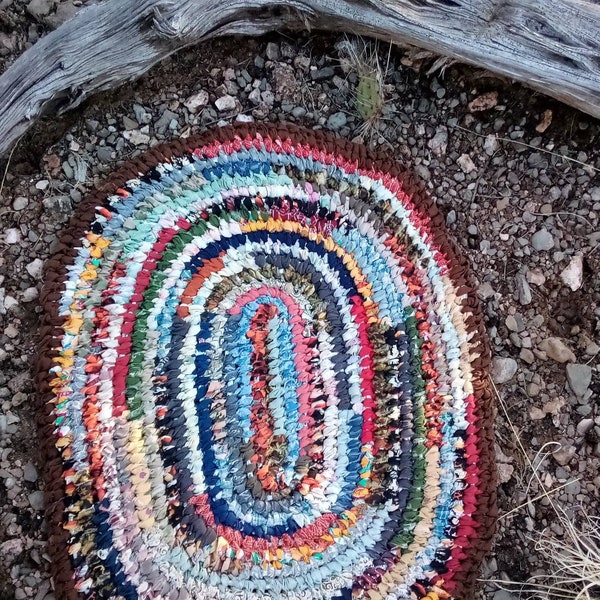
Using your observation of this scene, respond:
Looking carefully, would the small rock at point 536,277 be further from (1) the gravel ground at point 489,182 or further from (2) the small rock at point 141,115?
(2) the small rock at point 141,115

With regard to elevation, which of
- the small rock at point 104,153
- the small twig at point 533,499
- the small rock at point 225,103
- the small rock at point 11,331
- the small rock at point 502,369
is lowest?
the small twig at point 533,499

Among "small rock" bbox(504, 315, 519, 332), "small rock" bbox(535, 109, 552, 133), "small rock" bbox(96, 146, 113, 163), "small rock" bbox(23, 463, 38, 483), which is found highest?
"small rock" bbox(535, 109, 552, 133)

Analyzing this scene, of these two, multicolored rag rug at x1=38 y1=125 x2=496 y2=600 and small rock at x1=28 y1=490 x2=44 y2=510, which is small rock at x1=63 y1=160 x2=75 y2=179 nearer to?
multicolored rag rug at x1=38 y1=125 x2=496 y2=600

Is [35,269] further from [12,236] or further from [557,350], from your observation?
[557,350]

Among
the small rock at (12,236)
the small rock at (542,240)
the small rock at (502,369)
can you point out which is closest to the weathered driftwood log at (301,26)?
the small rock at (12,236)

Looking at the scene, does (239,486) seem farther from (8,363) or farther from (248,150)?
(248,150)

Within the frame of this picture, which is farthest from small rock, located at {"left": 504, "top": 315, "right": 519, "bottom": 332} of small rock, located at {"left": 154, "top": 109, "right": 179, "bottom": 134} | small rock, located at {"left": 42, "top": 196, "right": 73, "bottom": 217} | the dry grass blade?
small rock, located at {"left": 42, "top": 196, "right": 73, "bottom": 217}
